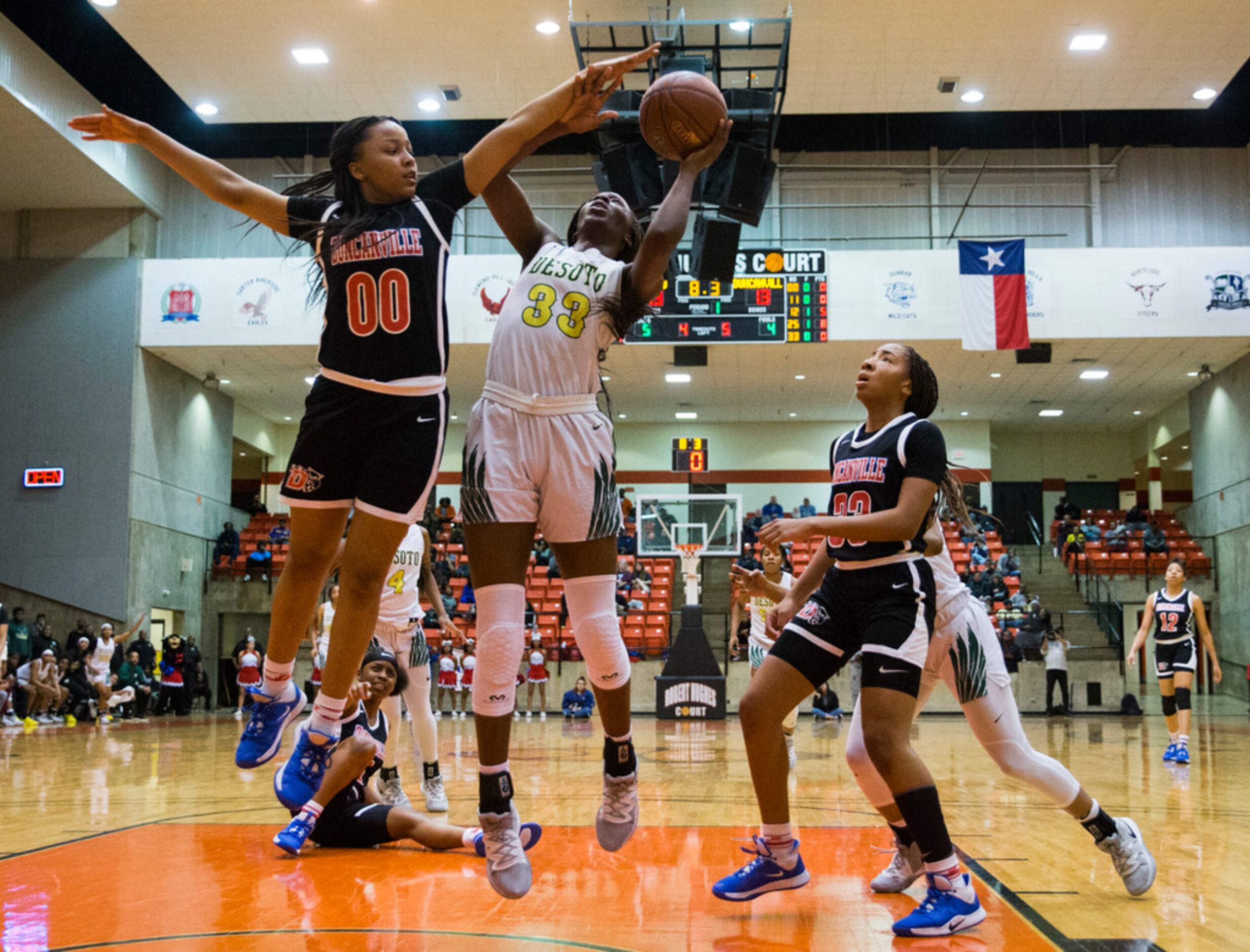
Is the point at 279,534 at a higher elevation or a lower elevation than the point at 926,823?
higher

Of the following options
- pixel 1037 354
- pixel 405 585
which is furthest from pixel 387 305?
pixel 1037 354

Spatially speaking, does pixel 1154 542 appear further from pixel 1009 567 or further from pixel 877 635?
pixel 877 635

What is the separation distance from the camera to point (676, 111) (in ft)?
12.4

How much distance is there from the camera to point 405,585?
722 centimetres

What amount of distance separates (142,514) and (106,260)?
15.6ft

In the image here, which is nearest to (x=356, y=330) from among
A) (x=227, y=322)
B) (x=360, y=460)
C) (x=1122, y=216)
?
(x=360, y=460)

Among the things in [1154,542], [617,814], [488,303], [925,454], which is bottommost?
[617,814]

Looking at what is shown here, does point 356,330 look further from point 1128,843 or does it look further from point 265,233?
point 265,233

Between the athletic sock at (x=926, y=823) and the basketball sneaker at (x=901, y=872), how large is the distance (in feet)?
1.67

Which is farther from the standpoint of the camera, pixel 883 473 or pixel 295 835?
pixel 295 835

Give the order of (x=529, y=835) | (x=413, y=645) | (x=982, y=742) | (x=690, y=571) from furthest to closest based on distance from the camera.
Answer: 1. (x=690, y=571)
2. (x=413, y=645)
3. (x=982, y=742)
4. (x=529, y=835)

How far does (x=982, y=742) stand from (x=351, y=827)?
287 centimetres

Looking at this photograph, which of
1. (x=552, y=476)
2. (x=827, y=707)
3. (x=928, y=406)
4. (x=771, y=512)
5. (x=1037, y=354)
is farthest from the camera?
(x=771, y=512)

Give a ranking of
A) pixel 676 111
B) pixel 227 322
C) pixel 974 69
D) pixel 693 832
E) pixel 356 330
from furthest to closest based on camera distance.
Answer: pixel 227 322, pixel 974 69, pixel 693 832, pixel 676 111, pixel 356 330
